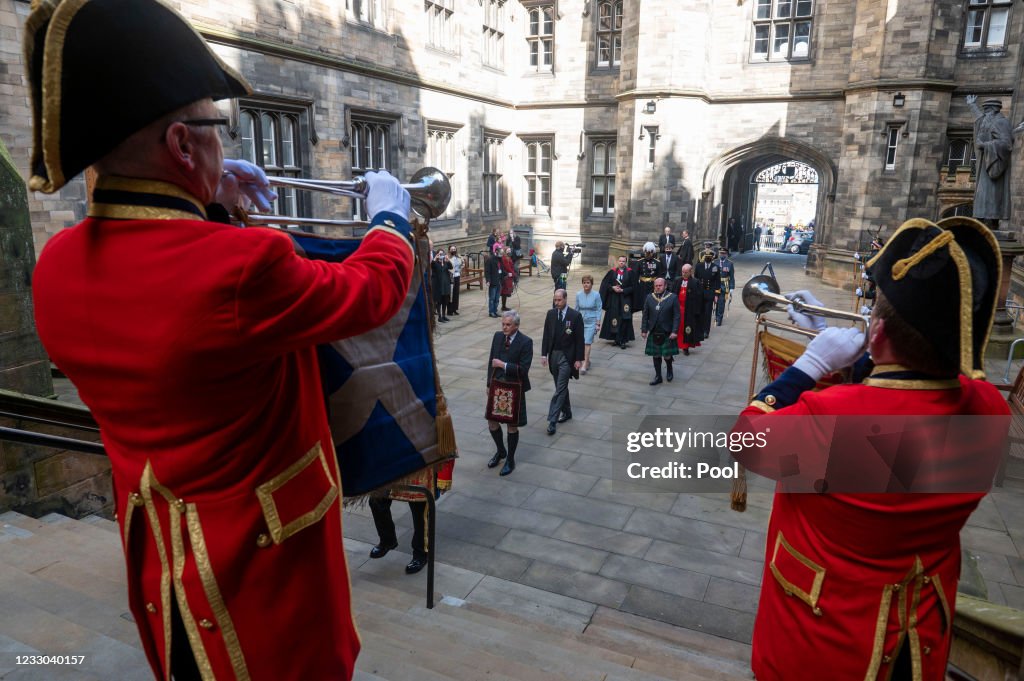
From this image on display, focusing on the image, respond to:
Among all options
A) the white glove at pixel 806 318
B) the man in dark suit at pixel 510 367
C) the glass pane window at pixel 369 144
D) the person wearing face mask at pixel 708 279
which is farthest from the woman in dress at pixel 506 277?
the white glove at pixel 806 318

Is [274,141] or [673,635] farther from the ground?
[274,141]

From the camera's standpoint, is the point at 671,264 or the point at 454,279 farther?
the point at 454,279

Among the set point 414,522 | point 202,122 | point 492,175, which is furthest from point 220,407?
point 492,175

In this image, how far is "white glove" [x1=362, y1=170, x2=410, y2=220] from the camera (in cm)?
178

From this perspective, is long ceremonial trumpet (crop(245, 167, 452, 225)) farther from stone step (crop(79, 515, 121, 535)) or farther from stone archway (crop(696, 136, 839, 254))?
stone archway (crop(696, 136, 839, 254))

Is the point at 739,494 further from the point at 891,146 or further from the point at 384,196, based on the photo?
the point at 891,146

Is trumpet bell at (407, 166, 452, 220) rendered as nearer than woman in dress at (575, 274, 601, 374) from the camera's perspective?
Yes

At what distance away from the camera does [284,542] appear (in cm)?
169

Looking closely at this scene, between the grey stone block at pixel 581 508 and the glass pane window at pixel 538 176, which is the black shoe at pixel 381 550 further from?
the glass pane window at pixel 538 176

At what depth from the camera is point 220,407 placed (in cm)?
149

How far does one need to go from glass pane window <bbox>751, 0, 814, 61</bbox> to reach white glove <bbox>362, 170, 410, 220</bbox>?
71.0ft

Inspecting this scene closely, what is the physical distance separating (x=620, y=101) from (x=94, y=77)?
21105 mm

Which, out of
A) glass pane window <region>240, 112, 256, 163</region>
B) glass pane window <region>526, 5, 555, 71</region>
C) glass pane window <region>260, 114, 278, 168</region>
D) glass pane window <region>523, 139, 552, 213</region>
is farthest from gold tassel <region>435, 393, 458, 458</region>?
glass pane window <region>526, 5, 555, 71</region>

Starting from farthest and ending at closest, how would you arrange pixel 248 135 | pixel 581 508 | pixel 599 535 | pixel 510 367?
pixel 248 135 → pixel 510 367 → pixel 581 508 → pixel 599 535
